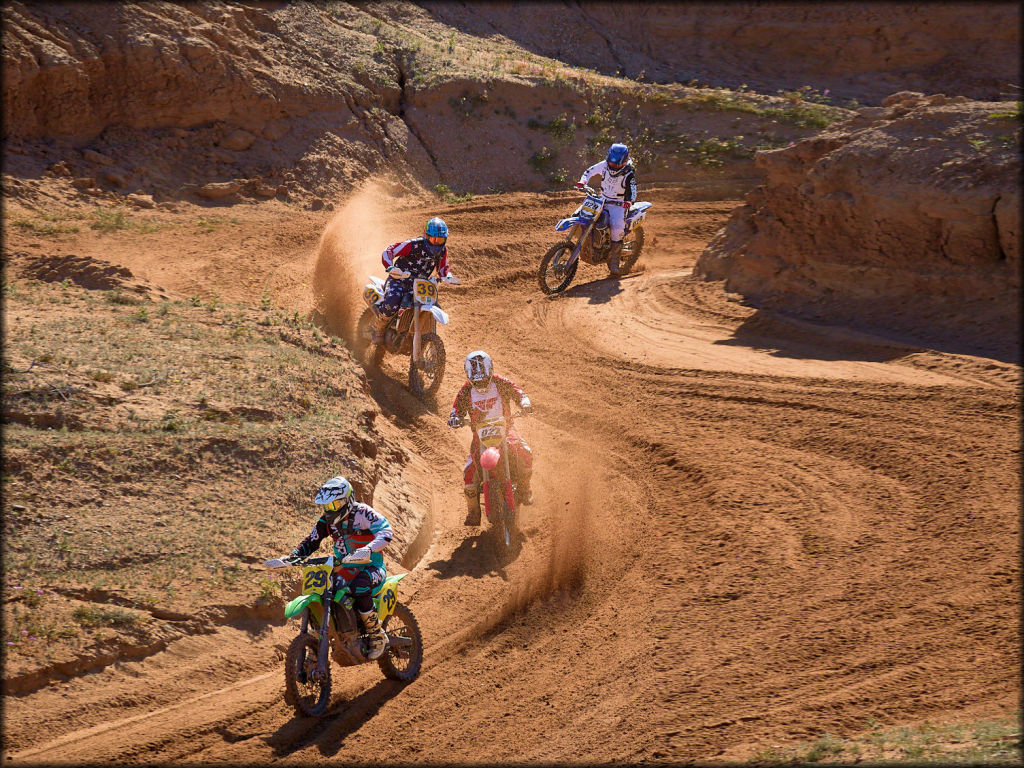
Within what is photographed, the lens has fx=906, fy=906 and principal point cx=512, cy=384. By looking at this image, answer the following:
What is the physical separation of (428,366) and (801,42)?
24.1 metres

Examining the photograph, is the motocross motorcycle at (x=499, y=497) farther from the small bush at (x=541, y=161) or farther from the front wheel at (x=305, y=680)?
the small bush at (x=541, y=161)

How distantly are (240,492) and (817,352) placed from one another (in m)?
9.76

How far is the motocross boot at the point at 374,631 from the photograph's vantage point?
27.2 feet

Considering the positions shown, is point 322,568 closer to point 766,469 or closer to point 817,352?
point 766,469

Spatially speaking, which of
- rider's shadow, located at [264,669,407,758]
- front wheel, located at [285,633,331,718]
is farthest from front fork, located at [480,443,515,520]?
front wheel, located at [285,633,331,718]

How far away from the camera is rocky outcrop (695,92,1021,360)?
1449 cm

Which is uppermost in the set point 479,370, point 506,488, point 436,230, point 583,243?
point 436,230

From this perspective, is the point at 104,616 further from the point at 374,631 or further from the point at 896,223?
the point at 896,223

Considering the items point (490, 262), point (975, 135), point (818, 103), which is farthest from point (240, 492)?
point (818, 103)

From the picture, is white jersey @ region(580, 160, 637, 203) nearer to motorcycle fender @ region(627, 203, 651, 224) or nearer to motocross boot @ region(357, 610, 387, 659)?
motorcycle fender @ region(627, 203, 651, 224)

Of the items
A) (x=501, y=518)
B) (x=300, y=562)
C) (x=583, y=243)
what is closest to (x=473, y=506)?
→ (x=501, y=518)

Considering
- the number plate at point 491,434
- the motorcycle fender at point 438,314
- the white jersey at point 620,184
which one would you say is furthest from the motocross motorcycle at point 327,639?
the white jersey at point 620,184

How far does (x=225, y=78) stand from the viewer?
21.4 meters

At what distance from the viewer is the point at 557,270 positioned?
1911cm
